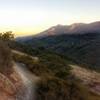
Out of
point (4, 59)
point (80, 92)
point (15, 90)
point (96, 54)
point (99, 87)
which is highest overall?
point (4, 59)

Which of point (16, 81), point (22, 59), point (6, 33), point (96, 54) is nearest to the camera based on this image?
point (16, 81)

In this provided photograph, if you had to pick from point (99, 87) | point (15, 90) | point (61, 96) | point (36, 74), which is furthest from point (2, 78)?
point (99, 87)

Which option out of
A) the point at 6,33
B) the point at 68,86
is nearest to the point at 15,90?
the point at 68,86

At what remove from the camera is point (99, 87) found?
48719mm

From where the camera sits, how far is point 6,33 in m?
60.8

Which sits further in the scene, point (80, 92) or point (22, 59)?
point (22, 59)

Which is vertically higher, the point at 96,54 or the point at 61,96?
the point at 61,96

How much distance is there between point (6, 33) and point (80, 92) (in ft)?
113

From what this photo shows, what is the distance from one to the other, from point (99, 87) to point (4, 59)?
2517 centimetres

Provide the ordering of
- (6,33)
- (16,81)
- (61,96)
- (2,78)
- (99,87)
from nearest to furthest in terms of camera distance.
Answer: (2,78) → (16,81) → (61,96) → (99,87) → (6,33)

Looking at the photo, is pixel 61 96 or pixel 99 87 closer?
pixel 61 96

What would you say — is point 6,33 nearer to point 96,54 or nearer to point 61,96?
point 61,96

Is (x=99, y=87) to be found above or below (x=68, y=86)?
below

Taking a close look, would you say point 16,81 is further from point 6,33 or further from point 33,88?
point 6,33
